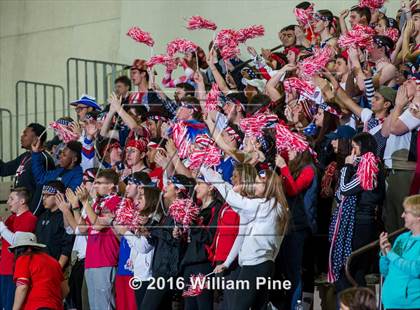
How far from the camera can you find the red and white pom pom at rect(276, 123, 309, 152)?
9.59m

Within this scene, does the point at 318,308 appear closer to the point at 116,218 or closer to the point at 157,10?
the point at 116,218

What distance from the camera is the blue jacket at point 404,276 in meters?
7.91

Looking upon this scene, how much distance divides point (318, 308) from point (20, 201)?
352 centimetres

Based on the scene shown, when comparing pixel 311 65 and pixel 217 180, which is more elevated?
pixel 311 65

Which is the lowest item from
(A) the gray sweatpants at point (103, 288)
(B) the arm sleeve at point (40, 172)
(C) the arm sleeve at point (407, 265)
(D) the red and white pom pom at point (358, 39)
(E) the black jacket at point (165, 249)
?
(A) the gray sweatpants at point (103, 288)

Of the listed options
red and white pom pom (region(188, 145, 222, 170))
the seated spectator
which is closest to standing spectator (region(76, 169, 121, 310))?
red and white pom pom (region(188, 145, 222, 170))

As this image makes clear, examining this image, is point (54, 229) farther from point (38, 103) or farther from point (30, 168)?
point (38, 103)

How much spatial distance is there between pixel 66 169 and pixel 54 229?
0.94 metres

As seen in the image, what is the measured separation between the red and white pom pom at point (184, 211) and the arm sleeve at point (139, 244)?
0.41 metres

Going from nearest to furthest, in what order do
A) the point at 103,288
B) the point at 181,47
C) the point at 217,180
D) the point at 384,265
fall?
1. the point at 384,265
2. the point at 217,180
3. the point at 103,288
4. the point at 181,47

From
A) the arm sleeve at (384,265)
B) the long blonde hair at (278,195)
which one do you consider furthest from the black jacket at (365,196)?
the arm sleeve at (384,265)

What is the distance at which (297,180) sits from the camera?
9539 millimetres

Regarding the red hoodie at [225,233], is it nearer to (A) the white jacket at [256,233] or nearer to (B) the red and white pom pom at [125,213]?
(A) the white jacket at [256,233]

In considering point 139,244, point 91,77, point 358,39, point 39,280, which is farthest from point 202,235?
point 91,77
